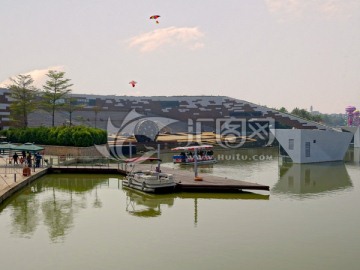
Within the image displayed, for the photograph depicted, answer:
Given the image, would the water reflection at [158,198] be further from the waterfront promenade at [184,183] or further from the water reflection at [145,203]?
the waterfront promenade at [184,183]

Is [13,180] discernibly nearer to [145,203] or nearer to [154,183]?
[154,183]

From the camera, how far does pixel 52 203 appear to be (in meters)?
28.8

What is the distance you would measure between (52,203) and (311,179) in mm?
24219

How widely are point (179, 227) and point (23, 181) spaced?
665 inches

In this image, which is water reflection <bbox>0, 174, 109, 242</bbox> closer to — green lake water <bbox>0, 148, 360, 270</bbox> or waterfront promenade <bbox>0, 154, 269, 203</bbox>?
green lake water <bbox>0, 148, 360, 270</bbox>

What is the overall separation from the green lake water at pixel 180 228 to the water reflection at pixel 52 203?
0.06 metres

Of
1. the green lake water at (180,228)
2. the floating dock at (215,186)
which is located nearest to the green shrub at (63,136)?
the green lake water at (180,228)

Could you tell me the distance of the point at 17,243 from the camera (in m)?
19.4

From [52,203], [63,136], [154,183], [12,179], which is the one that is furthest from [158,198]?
[63,136]

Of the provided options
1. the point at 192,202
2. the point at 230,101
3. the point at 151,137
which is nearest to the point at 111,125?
the point at 230,101

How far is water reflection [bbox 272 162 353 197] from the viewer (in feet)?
112

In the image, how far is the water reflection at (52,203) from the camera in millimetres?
22281

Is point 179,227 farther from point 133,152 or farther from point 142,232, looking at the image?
point 133,152

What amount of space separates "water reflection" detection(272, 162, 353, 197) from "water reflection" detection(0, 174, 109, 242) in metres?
15.6
